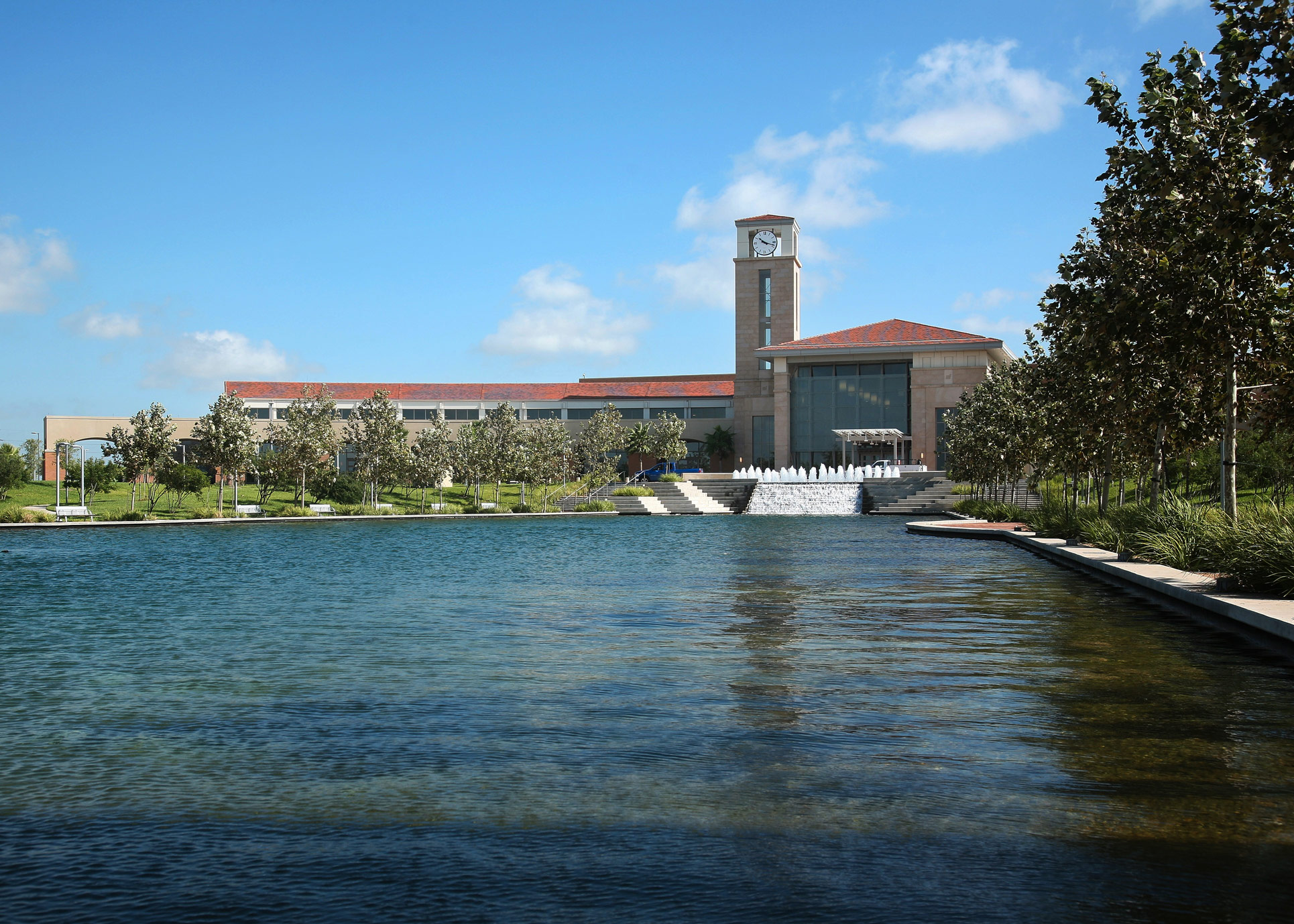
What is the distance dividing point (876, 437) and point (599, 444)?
67.2 feet

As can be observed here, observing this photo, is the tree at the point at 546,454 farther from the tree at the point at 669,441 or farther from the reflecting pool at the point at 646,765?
the reflecting pool at the point at 646,765

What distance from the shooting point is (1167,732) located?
28.1 feet

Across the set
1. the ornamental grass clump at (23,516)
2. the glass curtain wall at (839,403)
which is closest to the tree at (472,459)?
the ornamental grass clump at (23,516)

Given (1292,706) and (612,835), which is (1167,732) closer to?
(1292,706)

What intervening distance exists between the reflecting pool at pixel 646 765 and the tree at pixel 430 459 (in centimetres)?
4707

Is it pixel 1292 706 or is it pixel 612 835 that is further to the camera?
pixel 1292 706

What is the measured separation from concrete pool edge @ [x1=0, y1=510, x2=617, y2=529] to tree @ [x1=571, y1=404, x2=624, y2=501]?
20.6 meters

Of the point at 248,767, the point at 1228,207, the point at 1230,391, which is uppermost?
the point at 1228,207

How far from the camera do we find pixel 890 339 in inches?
3169

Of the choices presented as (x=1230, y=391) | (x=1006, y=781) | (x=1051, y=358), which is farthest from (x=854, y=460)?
(x=1006, y=781)

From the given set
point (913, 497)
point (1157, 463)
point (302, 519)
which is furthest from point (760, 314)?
point (1157, 463)

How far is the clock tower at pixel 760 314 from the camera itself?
91.3 m

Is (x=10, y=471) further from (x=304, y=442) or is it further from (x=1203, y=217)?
(x=1203, y=217)

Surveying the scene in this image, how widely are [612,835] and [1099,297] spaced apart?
52.7ft
